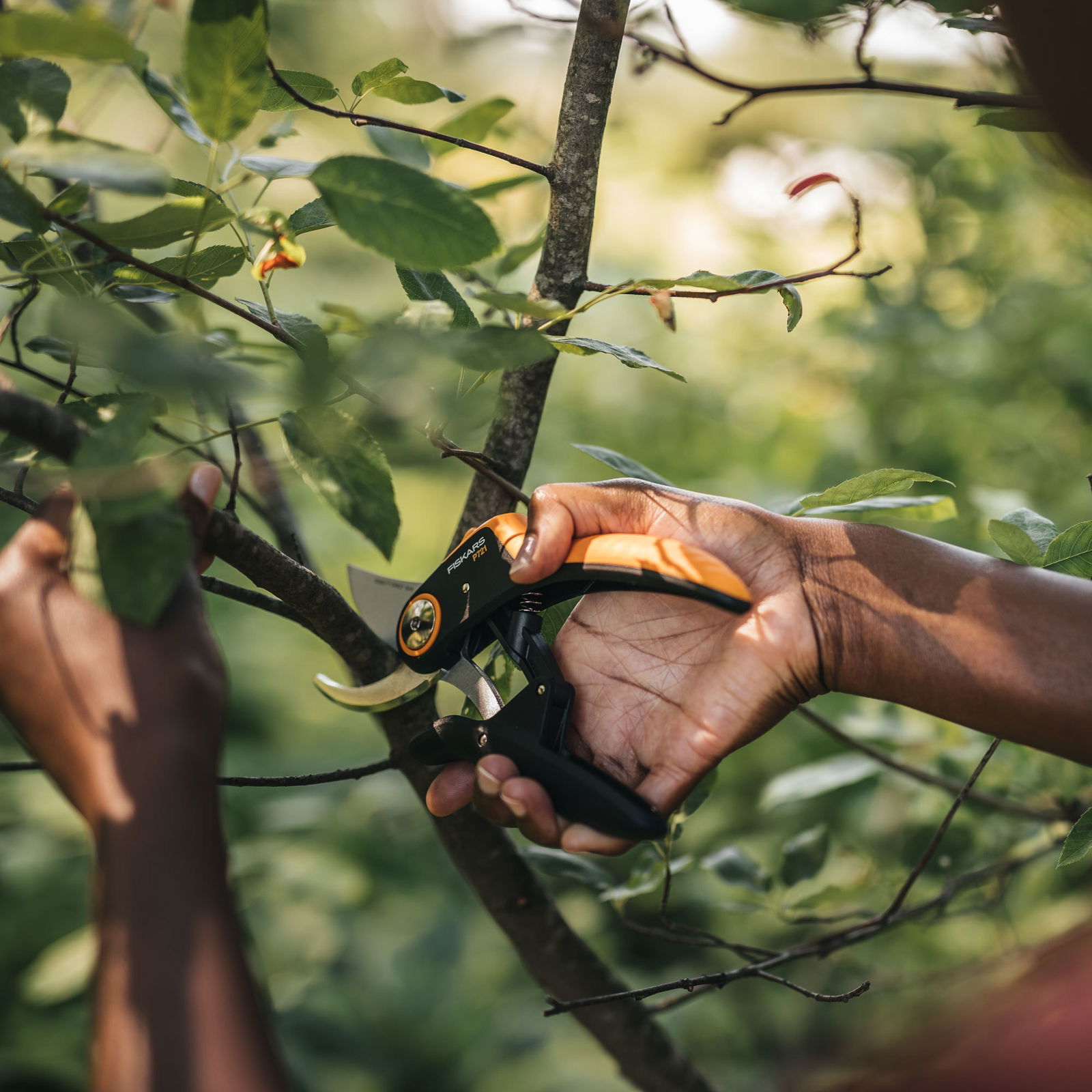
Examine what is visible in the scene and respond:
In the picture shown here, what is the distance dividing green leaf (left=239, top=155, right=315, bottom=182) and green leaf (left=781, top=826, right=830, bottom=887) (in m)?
0.91

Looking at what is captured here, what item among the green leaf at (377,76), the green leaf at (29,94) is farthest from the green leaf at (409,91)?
the green leaf at (29,94)

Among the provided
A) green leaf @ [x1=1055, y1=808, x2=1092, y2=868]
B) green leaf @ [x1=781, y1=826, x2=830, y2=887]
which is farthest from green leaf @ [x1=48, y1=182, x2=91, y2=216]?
green leaf @ [x1=781, y1=826, x2=830, y2=887]

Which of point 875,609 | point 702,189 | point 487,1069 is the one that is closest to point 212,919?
point 875,609

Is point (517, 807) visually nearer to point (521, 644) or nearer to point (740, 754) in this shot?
point (521, 644)

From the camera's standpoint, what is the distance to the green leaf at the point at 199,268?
0.68 meters

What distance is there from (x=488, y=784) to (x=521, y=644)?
16cm

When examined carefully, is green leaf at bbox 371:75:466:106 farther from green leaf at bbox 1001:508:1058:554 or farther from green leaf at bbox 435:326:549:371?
green leaf at bbox 1001:508:1058:554

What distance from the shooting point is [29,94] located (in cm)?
57

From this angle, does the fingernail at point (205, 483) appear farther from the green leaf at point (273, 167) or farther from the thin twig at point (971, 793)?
the thin twig at point (971, 793)

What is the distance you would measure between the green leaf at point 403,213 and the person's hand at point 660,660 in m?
0.32

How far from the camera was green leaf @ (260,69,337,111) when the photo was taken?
0.71 m

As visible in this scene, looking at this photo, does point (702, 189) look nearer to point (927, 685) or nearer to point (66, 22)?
point (927, 685)

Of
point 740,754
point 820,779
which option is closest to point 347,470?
point 820,779

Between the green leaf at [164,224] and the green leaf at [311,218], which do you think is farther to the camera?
the green leaf at [311,218]
